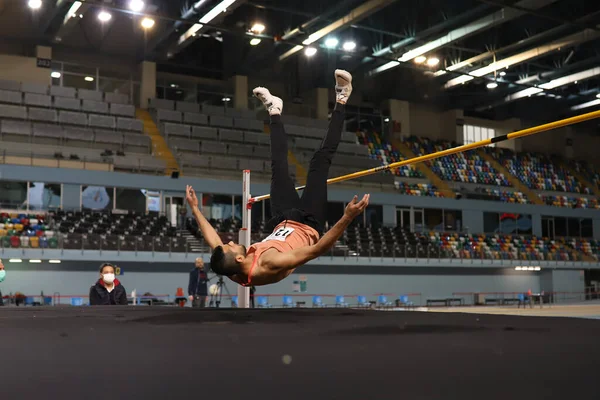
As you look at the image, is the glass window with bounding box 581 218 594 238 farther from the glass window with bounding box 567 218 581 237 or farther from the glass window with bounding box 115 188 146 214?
the glass window with bounding box 115 188 146 214

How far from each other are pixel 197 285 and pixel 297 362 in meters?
9.31

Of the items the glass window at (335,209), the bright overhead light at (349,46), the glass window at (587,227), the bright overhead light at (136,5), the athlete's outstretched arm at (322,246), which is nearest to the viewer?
the athlete's outstretched arm at (322,246)

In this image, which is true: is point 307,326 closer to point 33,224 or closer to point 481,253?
point 33,224

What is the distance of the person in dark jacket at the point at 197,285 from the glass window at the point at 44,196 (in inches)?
456

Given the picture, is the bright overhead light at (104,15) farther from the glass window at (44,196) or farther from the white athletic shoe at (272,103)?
the white athletic shoe at (272,103)

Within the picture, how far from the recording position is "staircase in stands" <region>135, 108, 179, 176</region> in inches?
963

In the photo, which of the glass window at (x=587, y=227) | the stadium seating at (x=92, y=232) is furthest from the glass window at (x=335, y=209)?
the glass window at (x=587, y=227)

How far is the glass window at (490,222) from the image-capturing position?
3136 centimetres

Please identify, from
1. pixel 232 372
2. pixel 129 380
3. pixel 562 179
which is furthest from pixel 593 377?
pixel 562 179

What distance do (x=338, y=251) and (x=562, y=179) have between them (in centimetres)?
1968

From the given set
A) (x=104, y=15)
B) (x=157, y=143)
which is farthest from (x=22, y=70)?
(x=157, y=143)

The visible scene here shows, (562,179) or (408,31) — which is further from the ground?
(408,31)

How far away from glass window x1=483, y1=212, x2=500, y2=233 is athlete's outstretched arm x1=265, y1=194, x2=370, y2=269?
2867 cm

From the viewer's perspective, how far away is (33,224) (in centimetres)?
1941
